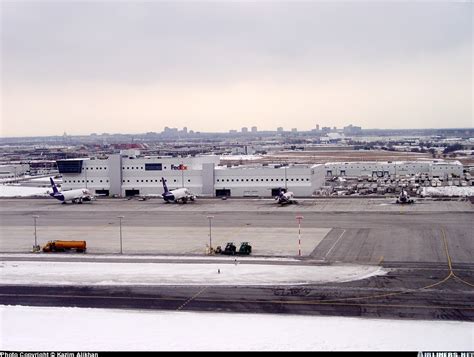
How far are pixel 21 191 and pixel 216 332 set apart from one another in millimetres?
87164

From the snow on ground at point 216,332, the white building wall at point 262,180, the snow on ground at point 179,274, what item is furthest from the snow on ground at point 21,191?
the snow on ground at point 216,332

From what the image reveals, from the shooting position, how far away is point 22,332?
2725cm

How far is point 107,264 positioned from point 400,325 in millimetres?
22941

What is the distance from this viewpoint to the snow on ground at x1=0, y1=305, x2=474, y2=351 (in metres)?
24.6

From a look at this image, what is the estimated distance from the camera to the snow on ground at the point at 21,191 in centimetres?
9865

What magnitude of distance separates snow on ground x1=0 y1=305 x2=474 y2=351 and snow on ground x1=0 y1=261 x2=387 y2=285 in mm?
6939

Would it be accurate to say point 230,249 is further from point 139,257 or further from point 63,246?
point 63,246

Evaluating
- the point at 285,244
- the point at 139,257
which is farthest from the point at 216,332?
the point at 285,244

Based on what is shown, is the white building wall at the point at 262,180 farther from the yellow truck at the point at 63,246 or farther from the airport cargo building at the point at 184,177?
the yellow truck at the point at 63,246

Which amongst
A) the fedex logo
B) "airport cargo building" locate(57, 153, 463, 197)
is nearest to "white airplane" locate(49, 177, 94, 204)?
"airport cargo building" locate(57, 153, 463, 197)

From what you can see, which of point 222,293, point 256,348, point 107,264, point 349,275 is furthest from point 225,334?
point 107,264

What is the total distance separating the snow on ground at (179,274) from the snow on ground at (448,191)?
49923 millimetres

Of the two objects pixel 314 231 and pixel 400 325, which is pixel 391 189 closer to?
pixel 314 231

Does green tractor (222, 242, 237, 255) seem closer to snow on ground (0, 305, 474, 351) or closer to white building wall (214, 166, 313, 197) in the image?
snow on ground (0, 305, 474, 351)
